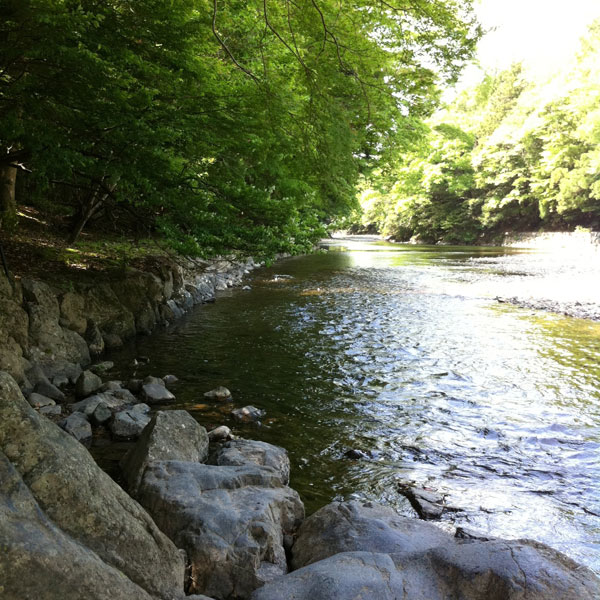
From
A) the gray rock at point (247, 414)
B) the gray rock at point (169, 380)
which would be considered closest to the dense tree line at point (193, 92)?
the gray rock at point (169, 380)

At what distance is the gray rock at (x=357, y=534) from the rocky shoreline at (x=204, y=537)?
10 millimetres

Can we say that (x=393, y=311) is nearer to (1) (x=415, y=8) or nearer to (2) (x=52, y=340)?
(2) (x=52, y=340)

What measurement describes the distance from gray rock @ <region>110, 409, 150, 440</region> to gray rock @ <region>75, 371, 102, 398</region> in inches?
49.0

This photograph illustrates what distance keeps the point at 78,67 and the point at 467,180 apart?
169 ft

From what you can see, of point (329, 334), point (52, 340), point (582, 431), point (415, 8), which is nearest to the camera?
point (415, 8)

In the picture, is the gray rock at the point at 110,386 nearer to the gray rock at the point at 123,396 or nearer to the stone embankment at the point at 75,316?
the gray rock at the point at 123,396

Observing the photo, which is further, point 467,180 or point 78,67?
point 467,180

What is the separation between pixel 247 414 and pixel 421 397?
2.69 m

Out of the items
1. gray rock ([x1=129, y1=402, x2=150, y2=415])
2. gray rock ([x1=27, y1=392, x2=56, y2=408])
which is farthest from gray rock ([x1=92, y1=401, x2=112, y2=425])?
gray rock ([x1=27, y1=392, x2=56, y2=408])

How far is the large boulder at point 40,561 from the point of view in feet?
6.75

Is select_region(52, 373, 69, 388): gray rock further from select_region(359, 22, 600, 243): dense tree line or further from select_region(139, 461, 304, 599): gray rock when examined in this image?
select_region(359, 22, 600, 243): dense tree line

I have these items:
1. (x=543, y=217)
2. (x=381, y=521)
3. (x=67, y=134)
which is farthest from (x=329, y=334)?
(x=543, y=217)

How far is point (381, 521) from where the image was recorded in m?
3.73

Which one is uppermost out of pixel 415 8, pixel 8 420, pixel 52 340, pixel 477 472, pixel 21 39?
pixel 21 39
